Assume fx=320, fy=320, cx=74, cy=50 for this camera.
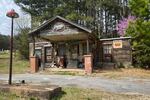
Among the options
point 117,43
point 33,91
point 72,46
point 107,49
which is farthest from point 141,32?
point 33,91

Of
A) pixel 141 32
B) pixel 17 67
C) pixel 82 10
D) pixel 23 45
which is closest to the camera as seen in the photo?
pixel 141 32

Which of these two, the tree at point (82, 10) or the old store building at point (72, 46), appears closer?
the old store building at point (72, 46)

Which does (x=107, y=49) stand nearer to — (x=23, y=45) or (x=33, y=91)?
(x=23, y=45)

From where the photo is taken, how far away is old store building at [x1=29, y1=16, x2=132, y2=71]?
2486 centimetres

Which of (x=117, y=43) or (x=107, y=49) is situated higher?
(x=117, y=43)

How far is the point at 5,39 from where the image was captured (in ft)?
278

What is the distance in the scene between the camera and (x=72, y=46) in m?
29.3

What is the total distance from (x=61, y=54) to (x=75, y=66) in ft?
9.30

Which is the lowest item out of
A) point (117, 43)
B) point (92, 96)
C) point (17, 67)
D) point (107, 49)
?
point (92, 96)

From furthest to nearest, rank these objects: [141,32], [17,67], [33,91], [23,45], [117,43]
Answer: [23,45], [17,67], [117,43], [141,32], [33,91]

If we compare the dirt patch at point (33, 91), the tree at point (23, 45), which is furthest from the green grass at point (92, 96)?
the tree at point (23, 45)

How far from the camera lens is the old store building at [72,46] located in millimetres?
24862

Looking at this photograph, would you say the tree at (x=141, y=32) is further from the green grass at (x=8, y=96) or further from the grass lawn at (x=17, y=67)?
the green grass at (x=8, y=96)

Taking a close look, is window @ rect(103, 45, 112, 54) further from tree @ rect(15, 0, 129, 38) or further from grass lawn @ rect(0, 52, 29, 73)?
tree @ rect(15, 0, 129, 38)
